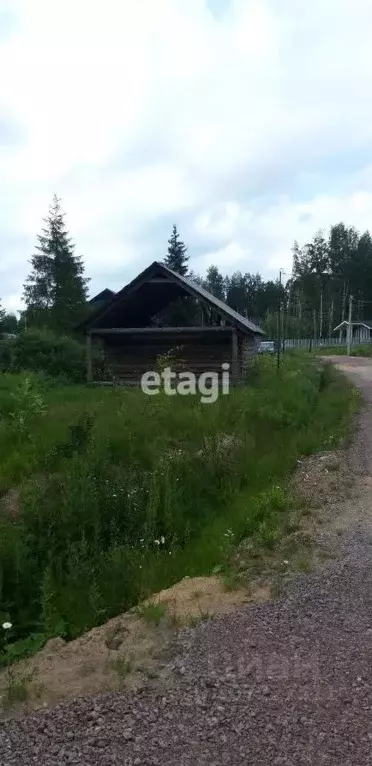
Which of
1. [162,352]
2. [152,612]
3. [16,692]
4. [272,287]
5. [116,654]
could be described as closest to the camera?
[16,692]

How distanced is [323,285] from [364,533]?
73372 millimetres

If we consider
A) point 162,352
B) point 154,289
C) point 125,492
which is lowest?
point 125,492

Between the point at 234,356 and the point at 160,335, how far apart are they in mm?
2810

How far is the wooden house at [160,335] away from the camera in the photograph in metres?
17.7

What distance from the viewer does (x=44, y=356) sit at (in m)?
18.9

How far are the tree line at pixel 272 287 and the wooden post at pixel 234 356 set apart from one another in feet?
33.5

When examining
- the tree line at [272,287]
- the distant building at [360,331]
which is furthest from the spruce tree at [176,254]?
the distant building at [360,331]

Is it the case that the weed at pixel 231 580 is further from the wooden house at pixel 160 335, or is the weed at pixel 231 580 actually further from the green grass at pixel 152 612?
the wooden house at pixel 160 335

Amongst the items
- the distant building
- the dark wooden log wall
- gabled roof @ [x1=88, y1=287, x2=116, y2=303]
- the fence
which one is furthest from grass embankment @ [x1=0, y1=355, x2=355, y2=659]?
the distant building

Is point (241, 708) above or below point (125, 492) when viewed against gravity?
below

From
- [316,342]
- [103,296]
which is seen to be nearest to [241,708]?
[103,296]

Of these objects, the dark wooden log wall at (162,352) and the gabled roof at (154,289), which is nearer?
the gabled roof at (154,289)

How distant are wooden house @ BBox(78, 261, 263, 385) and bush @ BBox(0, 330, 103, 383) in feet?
2.24

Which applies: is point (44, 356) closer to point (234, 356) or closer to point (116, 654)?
point (234, 356)
